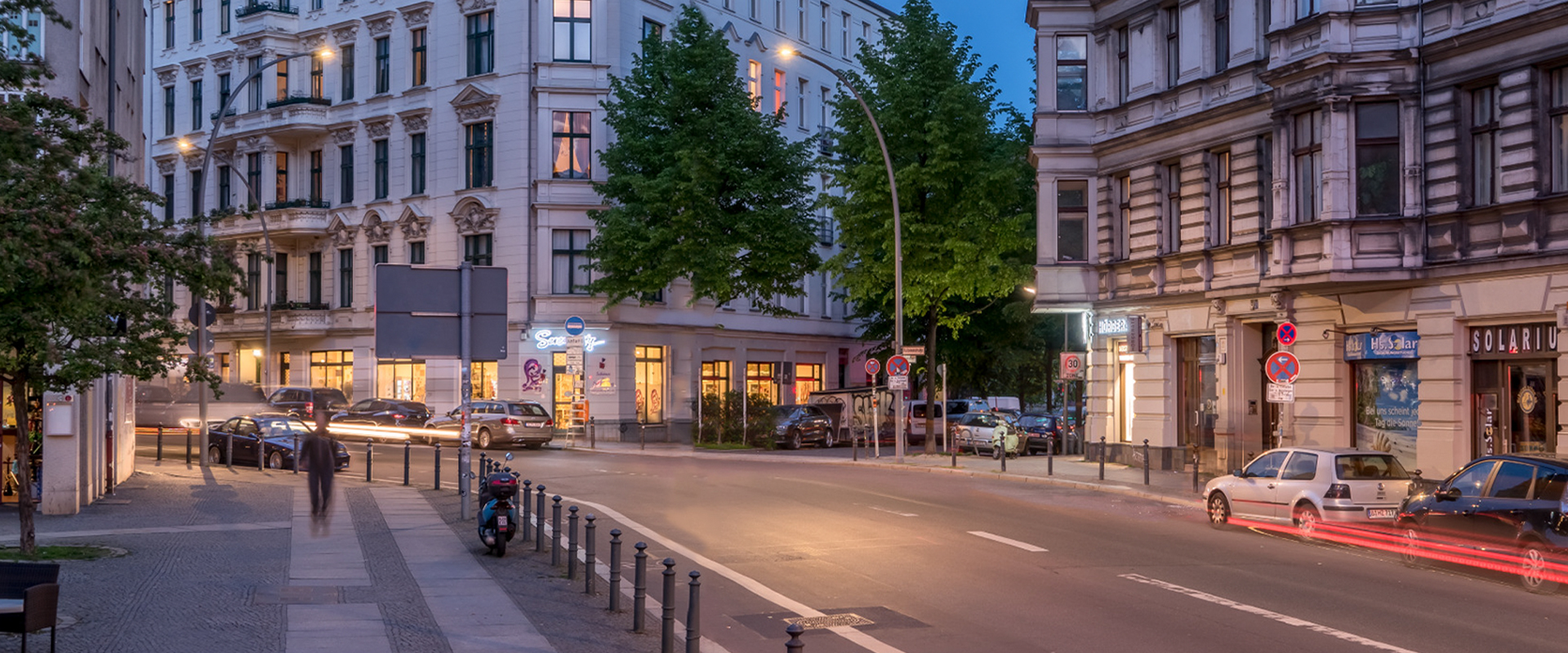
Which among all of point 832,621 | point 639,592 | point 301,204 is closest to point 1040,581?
point 832,621

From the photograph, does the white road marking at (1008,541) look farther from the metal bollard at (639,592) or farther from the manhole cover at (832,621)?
the metal bollard at (639,592)

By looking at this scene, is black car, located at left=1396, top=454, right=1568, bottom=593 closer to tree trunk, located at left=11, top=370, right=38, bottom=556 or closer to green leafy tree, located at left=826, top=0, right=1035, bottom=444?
tree trunk, located at left=11, top=370, right=38, bottom=556

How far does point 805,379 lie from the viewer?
65.2m

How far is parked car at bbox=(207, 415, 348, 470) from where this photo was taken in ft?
108

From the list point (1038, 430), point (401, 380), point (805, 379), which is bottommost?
point (1038, 430)

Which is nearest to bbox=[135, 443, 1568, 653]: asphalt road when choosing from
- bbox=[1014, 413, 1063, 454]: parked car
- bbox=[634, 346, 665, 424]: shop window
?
bbox=[1014, 413, 1063, 454]: parked car

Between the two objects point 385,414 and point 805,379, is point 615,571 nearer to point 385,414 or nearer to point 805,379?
point 385,414

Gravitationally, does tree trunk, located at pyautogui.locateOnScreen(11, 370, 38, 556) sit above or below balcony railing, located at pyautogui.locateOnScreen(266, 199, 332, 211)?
below

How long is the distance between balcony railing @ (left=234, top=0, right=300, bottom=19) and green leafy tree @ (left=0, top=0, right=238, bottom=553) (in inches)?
1738

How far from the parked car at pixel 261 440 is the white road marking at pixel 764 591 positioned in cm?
1492

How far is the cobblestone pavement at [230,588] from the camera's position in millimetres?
10625

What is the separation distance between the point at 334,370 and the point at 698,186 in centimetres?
2156

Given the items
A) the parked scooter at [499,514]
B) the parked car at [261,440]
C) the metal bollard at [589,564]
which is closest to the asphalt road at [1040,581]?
the metal bollard at [589,564]

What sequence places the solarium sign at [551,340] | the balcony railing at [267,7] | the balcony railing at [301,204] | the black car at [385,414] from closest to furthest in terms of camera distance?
the black car at [385,414] → the solarium sign at [551,340] → the balcony railing at [301,204] → the balcony railing at [267,7]
